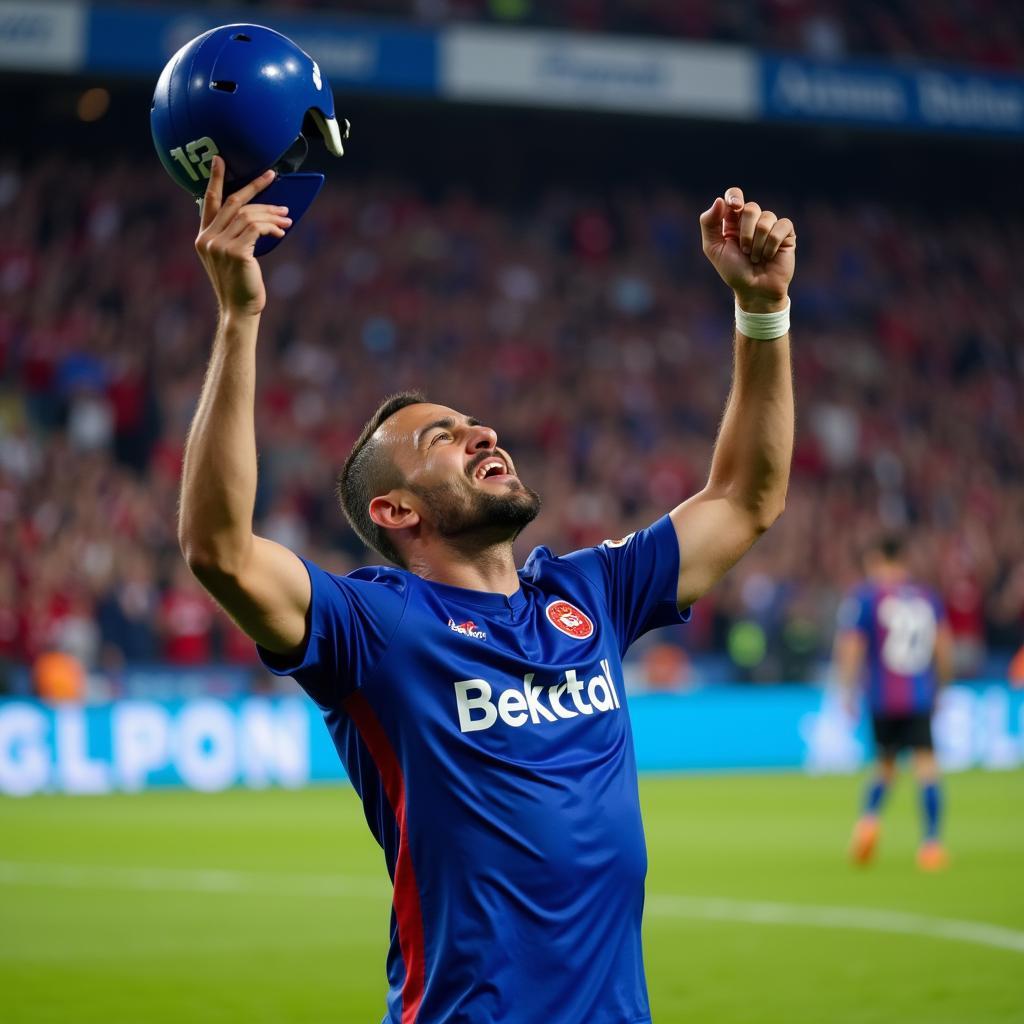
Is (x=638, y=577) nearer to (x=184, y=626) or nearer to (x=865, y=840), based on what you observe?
(x=865, y=840)

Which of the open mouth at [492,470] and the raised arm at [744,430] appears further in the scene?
the raised arm at [744,430]

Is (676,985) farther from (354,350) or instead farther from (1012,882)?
(354,350)

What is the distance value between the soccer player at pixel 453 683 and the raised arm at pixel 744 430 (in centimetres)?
7

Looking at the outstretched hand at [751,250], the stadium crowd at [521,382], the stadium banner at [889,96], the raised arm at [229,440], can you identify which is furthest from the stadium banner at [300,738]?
the raised arm at [229,440]

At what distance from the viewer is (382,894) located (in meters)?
10.5

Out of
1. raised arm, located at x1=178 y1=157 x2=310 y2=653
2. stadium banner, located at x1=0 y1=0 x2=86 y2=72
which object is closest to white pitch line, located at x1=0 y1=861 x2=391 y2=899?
raised arm, located at x1=178 y1=157 x2=310 y2=653

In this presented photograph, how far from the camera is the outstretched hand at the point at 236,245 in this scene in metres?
2.93

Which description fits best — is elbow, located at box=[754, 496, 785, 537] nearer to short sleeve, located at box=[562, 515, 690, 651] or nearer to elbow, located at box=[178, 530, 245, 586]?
short sleeve, located at box=[562, 515, 690, 651]

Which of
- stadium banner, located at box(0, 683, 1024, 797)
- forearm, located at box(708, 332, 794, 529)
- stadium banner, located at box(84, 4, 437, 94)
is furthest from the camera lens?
stadium banner, located at box(84, 4, 437, 94)

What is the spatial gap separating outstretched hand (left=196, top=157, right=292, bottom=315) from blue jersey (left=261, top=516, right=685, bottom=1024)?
1.87 feet

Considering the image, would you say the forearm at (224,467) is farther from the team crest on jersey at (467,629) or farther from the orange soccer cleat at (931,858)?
the orange soccer cleat at (931,858)

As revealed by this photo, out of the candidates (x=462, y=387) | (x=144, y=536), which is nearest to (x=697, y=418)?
(x=462, y=387)

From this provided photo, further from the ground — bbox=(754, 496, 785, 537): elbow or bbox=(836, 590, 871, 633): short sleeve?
bbox=(754, 496, 785, 537): elbow

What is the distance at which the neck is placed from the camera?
3.56m
